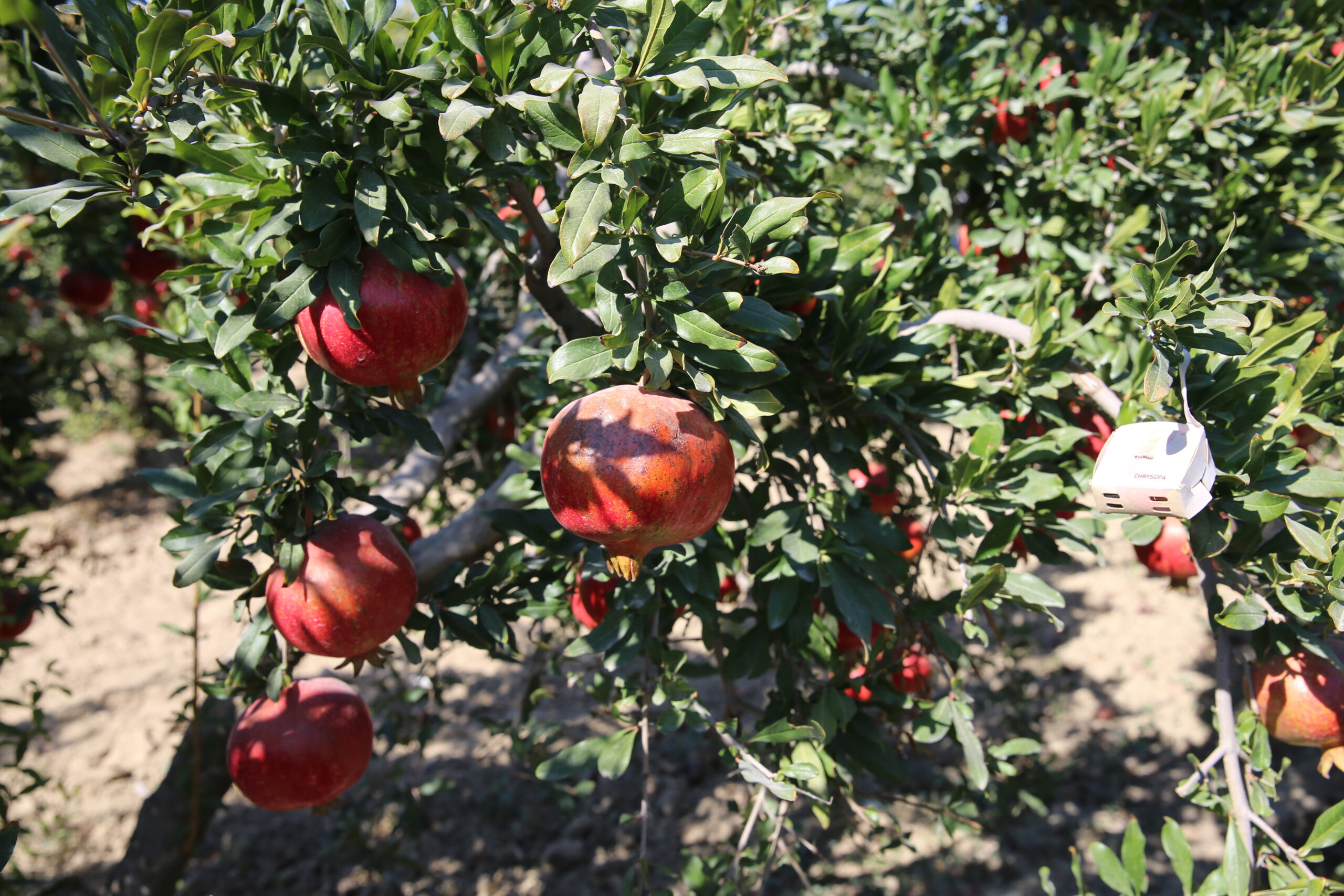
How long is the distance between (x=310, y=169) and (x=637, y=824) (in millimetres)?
2876

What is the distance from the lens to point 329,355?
120cm

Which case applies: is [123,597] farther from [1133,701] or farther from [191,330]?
[1133,701]

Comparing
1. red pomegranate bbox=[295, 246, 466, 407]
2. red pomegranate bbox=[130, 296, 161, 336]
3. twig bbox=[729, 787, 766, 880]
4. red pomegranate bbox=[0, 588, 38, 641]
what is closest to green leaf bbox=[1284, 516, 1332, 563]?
twig bbox=[729, 787, 766, 880]

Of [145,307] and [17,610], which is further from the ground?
[17,610]

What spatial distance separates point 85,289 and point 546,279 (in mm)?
3166

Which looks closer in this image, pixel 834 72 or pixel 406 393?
pixel 406 393

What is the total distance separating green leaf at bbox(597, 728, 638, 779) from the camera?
1437 mm

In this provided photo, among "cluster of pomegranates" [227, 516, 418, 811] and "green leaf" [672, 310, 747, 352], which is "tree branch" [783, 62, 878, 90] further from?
"cluster of pomegranates" [227, 516, 418, 811]

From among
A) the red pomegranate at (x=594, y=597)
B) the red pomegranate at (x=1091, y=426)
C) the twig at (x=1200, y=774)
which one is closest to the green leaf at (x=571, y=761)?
the red pomegranate at (x=594, y=597)

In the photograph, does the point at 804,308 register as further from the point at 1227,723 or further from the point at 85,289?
the point at 85,289

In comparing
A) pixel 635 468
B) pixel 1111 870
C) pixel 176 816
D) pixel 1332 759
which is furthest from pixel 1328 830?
pixel 176 816

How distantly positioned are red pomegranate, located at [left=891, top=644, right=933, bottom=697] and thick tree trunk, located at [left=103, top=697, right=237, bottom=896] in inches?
71.9

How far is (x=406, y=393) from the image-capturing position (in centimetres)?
134

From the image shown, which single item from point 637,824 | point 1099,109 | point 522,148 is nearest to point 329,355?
point 522,148
